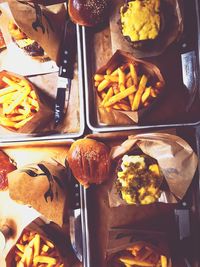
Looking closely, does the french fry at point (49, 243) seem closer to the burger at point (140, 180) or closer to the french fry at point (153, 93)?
the burger at point (140, 180)

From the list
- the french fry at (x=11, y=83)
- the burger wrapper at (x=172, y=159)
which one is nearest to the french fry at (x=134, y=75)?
the burger wrapper at (x=172, y=159)

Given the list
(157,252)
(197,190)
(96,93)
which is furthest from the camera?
(96,93)

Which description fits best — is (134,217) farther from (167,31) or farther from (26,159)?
(167,31)

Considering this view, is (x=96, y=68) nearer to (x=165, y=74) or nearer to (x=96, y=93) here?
(x=96, y=93)

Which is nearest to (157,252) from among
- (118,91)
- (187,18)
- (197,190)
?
(197,190)

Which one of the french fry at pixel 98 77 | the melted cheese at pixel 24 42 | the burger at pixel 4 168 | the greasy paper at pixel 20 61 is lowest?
the burger at pixel 4 168

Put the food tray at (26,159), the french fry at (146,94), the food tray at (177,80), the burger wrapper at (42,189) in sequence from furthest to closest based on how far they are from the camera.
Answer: the food tray at (26,159) < the food tray at (177,80) < the french fry at (146,94) < the burger wrapper at (42,189)
